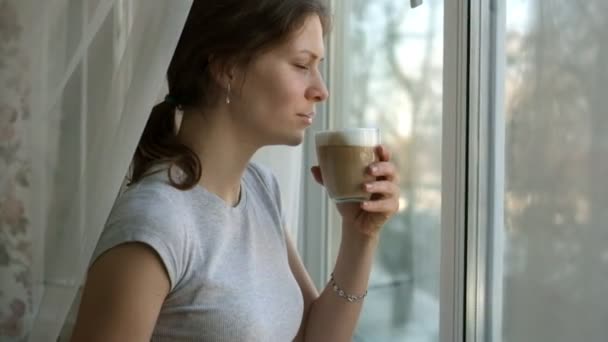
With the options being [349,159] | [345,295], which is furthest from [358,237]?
[349,159]

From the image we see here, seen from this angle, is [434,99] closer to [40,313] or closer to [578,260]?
[578,260]

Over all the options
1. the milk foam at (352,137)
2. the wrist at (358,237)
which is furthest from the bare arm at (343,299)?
the milk foam at (352,137)

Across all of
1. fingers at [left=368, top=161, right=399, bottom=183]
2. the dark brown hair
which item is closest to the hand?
fingers at [left=368, top=161, right=399, bottom=183]

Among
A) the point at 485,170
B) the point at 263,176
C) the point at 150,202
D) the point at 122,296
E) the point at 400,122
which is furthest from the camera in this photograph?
the point at 400,122

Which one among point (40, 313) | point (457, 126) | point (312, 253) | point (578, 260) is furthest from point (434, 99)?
point (40, 313)

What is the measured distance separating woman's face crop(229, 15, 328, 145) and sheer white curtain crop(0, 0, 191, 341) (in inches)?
7.2

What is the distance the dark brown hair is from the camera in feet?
3.31

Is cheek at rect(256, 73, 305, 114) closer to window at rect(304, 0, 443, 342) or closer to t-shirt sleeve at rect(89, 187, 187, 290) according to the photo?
t-shirt sleeve at rect(89, 187, 187, 290)

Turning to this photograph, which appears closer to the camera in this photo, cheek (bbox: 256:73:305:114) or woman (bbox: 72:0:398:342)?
woman (bbox: 72:0:398:342)

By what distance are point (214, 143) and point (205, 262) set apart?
0.69 feet

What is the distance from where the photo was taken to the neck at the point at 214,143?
3.44 feet

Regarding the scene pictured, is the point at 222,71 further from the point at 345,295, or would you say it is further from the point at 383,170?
the point at 345,295

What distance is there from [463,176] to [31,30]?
74cm

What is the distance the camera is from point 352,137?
104 cm
